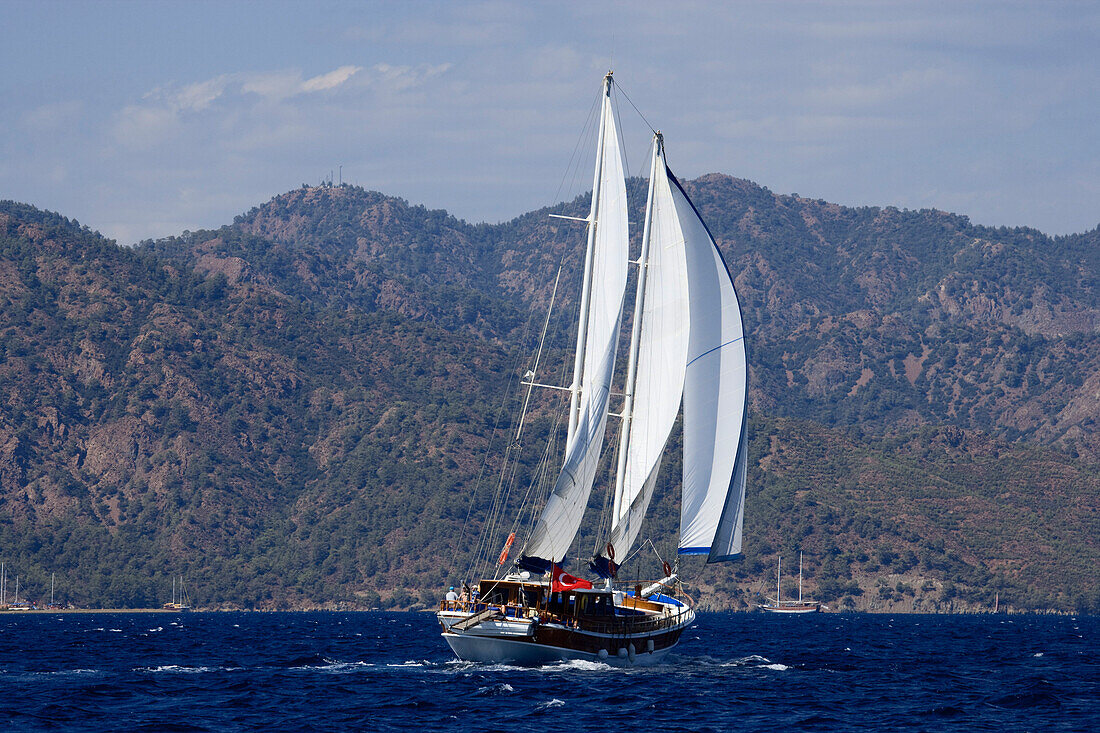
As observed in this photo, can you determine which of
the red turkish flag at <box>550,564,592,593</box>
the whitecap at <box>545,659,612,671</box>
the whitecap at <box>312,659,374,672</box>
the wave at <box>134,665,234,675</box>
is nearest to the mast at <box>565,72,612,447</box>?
the red turkish flag at <box>550,564,592,593</box>

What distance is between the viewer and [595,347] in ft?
197

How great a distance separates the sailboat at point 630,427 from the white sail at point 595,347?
0.05m

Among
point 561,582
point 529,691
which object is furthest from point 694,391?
point 529,691

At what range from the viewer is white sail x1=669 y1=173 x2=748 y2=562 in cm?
6088

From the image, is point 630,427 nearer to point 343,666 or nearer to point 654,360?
point 654,360

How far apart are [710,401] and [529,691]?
14228mm

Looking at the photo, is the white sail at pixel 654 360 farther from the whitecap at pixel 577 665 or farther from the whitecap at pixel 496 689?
the whitecap at pixel 496 689

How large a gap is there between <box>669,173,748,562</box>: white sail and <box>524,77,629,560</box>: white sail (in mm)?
3230

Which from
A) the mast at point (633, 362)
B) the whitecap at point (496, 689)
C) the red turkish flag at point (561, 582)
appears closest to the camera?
the whitecap at point (496, 689)

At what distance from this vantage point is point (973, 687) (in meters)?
63.2

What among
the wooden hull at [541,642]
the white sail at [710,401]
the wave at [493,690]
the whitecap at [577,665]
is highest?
the white sail at [710,401]

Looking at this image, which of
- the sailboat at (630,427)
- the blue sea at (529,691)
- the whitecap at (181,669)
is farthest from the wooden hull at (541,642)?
the whitecap at (181,669)

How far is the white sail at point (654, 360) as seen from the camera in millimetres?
60969

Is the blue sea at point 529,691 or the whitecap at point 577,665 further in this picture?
the whitecap at point 577,665
